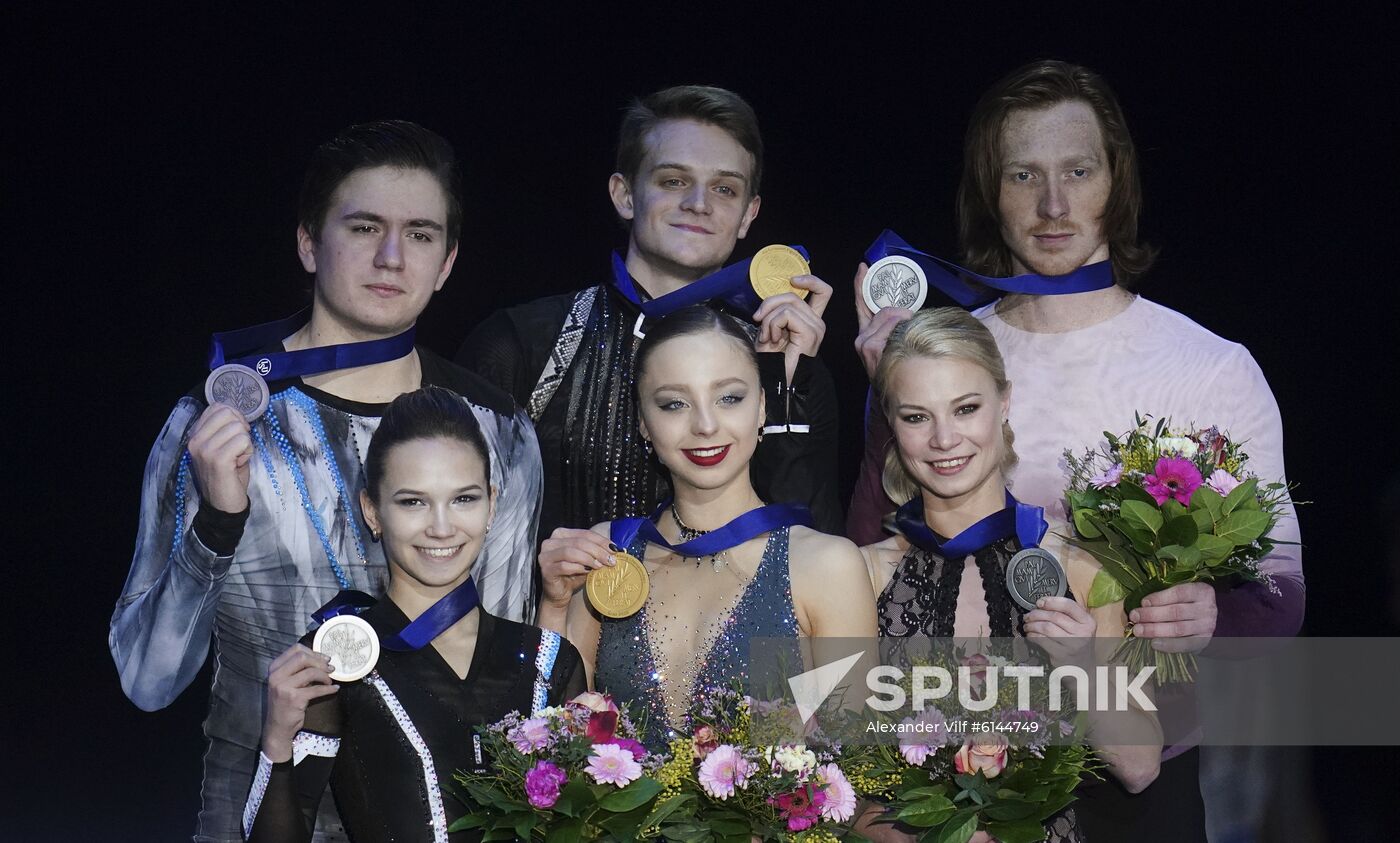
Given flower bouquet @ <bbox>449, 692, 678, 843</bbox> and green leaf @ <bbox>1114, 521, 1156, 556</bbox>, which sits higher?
green leaf @ <bbox>1114, 521, 1156, 556</bbox>

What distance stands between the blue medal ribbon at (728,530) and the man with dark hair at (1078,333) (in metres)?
0.48

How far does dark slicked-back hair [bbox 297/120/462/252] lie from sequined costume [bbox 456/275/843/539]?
0.34m

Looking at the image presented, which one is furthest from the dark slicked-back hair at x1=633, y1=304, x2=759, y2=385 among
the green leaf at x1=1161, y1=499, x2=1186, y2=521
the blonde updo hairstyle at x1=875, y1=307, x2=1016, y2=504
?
the green leaf at x1=1161, y1=499, x2=1186, y2=521

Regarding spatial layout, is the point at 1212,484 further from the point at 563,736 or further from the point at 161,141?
the point at 161,141

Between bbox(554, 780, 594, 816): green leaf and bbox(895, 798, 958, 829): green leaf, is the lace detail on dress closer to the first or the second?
bbox(895, 798, 958, 829): green leaf

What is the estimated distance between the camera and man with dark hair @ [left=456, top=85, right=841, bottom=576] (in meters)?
3.98

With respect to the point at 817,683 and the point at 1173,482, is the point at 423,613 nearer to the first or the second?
the point at 817,683

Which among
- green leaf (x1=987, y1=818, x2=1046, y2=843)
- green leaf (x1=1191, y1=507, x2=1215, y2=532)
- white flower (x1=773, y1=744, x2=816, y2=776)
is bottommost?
green leaf (x1=987, y1=818, x2=1046, y2=843)

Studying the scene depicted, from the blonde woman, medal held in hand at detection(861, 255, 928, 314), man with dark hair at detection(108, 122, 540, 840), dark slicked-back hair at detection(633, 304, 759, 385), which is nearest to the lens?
the blonde woman

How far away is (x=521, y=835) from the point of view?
9.29ft

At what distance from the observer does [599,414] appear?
13.2ft

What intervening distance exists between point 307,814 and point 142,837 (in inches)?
75.5

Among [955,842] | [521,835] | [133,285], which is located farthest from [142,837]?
[955,842]

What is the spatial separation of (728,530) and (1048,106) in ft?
5.17
